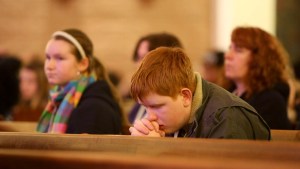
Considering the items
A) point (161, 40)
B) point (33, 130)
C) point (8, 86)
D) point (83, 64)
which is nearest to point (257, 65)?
point (161, 40)

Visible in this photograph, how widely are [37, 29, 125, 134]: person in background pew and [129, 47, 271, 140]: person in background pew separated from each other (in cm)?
131

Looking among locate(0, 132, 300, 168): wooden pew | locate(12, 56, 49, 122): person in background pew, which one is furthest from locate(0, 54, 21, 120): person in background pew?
locate(0, 132, 300, 168): wooden pew

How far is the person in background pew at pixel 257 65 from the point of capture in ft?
15.1

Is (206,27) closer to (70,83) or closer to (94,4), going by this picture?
(94,4)

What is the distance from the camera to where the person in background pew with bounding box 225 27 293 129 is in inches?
181

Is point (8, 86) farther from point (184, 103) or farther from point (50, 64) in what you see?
point (184, 103)

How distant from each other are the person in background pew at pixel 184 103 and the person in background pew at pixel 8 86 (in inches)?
132

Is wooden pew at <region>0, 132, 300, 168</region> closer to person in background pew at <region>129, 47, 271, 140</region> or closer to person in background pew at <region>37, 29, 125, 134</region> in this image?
person in background pew at <region>129, 47, 271, 140</region>

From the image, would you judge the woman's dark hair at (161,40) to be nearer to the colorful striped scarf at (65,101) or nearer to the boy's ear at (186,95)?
the colorful striped scarf at (65,101)

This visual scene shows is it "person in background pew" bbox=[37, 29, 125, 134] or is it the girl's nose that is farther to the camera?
the girl's nose

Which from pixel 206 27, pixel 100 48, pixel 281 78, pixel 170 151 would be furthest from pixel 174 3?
pixel 170 151

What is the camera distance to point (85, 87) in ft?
15.1

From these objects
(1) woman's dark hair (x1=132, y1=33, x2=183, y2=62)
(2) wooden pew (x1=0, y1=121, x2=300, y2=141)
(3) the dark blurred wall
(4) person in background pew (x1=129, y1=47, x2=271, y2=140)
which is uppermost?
(4) person in background pew (x1=129, y1=47, x2=271, y2=140)

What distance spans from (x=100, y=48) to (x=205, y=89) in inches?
310
